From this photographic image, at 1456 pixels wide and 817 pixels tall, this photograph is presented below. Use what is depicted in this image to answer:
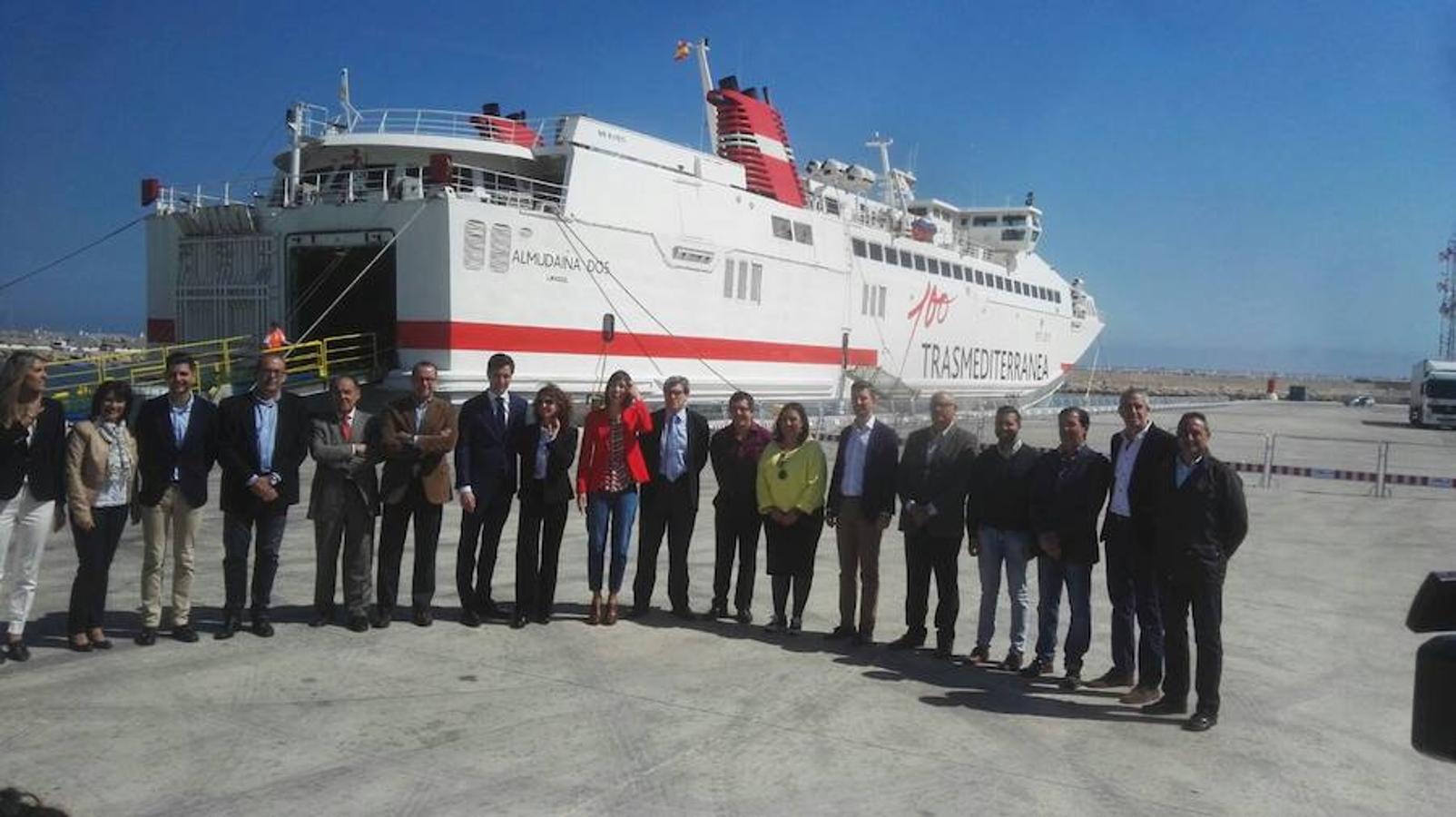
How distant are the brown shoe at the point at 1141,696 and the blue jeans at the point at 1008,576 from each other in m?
0.71

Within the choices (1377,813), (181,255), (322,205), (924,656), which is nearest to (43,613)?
(924,656)

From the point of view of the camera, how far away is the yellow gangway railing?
15.7 meters

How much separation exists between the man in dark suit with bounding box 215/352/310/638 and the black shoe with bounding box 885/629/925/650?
4031 mm

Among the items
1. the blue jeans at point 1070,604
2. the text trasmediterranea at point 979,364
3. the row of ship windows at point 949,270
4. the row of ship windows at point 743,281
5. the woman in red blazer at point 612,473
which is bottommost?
the blue jeans at point 1070,604

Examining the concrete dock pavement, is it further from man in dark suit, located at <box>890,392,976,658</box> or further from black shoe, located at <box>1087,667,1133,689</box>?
man in dark suit, located at <box>890,392,976,658</box>

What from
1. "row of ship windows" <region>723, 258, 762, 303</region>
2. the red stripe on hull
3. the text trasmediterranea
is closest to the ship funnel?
"row of ship windows" <region>723, 258, 762, 303</region>

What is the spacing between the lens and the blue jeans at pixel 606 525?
6.96 m

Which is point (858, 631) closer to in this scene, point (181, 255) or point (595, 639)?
point (595, 639)

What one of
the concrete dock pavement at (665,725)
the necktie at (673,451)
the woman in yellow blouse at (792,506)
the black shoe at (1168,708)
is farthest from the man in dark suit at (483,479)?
the black shoe at (1168,708)

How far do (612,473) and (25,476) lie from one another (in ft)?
11.4

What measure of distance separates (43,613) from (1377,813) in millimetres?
7783

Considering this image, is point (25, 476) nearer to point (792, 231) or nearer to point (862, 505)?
point (862, 505)

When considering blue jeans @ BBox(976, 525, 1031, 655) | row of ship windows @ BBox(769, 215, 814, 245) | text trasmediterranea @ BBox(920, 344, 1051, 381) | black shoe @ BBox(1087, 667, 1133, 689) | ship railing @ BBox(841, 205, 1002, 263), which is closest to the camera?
black shoe @ BBox(1087, 667, 1133, 689)

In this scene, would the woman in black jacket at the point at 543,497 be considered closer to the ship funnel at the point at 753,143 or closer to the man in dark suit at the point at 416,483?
the man in dark suit at the point at 416,483
